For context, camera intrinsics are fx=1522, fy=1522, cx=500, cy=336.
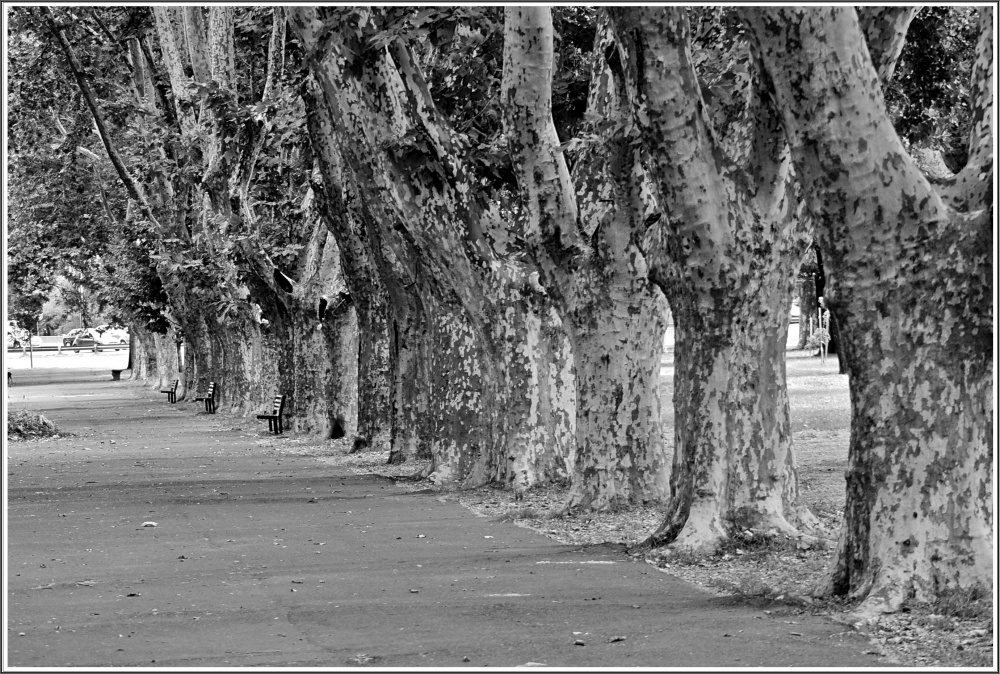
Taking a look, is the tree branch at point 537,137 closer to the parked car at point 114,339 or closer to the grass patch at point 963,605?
the grass patch at point 963,605

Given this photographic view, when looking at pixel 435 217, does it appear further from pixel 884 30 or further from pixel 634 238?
pixel 884 30

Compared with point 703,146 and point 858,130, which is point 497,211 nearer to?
point 703,146

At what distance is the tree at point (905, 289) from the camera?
7.90 m

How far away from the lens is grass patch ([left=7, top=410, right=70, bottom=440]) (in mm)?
28047

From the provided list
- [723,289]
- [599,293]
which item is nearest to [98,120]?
[599,293]

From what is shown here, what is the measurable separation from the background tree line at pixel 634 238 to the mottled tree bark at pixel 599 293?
0.03 metres

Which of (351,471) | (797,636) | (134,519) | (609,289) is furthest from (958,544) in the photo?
(351,471)

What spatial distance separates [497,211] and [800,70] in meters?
8.34

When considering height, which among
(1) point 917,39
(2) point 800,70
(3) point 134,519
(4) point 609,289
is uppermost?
(1) point 917,39

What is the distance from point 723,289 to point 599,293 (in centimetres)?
309

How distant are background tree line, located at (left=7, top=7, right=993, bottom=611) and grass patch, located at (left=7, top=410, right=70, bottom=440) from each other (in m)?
4.57

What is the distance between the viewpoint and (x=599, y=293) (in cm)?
1361

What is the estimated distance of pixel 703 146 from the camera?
10.2 metres

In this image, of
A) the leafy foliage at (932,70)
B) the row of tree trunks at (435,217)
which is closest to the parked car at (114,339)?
the row of tree trunks at (435,217)
